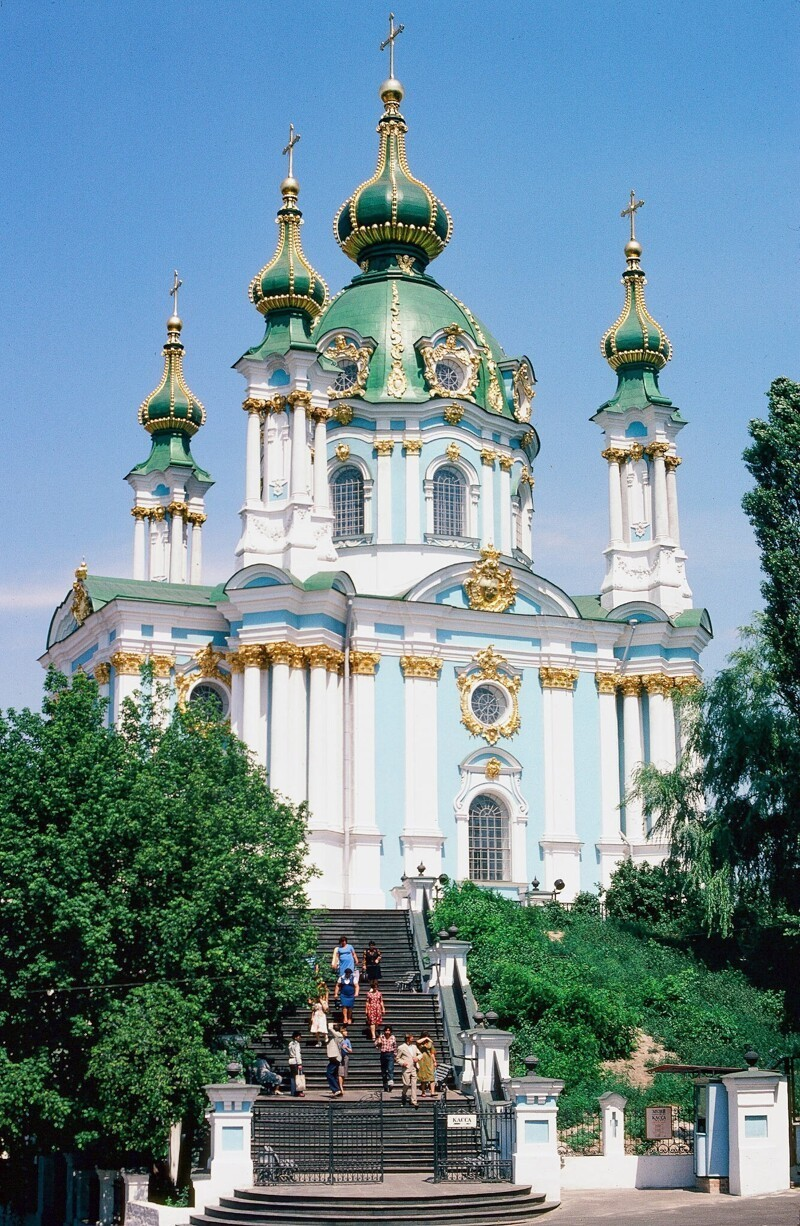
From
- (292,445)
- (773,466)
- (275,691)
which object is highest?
(292,445)

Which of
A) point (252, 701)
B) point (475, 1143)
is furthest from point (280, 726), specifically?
point (475, 1143)

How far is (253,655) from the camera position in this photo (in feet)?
109

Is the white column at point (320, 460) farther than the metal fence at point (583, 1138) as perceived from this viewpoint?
Yes

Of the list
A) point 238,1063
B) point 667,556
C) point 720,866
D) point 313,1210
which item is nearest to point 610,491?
point 667,556

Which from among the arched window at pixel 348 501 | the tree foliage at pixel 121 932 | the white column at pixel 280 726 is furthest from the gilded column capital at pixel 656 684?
the tree foliage at pixel 121 932

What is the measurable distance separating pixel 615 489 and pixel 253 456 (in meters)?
8.39

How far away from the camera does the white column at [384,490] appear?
36875 mm

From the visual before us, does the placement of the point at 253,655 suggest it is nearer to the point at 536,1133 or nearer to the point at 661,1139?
the point at 661,1139

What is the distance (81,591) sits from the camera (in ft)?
121

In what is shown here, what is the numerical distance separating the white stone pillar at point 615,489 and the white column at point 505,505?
7.08 ft

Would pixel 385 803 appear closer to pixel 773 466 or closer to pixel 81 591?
pixel 81 591

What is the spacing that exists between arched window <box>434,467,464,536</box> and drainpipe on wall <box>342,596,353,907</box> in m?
4.24

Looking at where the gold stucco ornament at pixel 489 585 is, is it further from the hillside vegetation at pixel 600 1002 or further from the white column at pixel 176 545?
the white column at pixel 176 545

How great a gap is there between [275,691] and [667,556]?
31.3 ft
